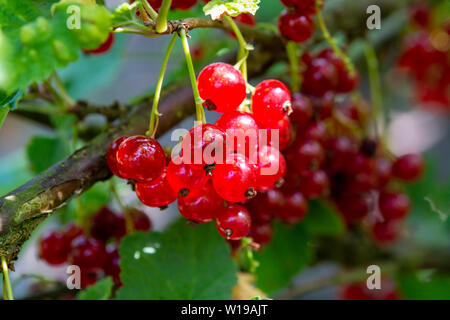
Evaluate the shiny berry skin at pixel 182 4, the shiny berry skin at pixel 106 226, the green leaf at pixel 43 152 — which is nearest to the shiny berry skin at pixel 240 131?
the shiny berry skin at pixel 182 4

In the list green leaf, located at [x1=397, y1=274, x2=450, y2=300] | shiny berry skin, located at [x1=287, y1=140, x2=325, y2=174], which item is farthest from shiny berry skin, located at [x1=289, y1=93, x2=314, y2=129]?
green leaf, located at [x1=397, y1=274, x2=450, y2=300]

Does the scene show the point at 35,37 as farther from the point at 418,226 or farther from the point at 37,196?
the point at 418,226

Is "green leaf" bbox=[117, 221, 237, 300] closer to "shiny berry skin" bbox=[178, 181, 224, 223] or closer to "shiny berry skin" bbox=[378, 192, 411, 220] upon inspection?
"shiny berry skin" bbox=[178, 181, 224, 223]

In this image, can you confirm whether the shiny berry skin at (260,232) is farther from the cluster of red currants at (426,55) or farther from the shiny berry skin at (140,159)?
the cluster of red currants at (426,55)

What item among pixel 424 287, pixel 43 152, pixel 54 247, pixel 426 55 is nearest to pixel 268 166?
pixel 54 247

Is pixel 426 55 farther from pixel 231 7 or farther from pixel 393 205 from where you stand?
pixel 231 7

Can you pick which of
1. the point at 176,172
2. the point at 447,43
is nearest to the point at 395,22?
the point at 447,43
